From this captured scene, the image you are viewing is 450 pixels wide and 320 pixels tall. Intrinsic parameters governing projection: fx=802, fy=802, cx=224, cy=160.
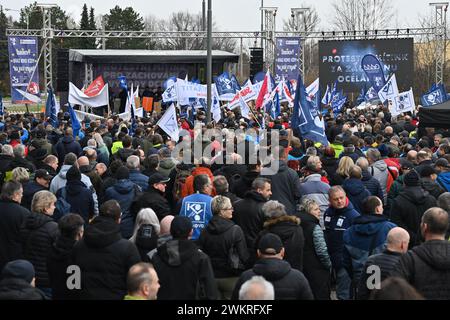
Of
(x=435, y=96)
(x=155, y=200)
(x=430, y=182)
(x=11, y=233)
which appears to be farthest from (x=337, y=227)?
(x=435, y=96)

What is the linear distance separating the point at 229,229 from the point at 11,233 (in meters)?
2.43

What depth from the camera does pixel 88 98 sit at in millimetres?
23141

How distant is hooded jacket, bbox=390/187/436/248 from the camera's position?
9.28m

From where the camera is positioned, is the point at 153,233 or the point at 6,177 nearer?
the point at 153,233

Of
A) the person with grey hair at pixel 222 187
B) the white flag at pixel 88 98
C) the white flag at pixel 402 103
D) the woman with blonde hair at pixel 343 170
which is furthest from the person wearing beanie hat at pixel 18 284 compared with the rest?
the white flag at pixel 402 103

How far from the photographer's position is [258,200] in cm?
870

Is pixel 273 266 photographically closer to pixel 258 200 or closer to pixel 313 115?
pixel 258 200

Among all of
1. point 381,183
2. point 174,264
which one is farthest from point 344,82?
point 174,264

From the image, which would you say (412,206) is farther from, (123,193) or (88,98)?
(88,98)

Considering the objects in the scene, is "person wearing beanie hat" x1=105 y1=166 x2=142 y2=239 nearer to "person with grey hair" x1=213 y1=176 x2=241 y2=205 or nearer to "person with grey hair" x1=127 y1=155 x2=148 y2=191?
"person with grey hair" x1=127 y1=155 x2=148 y2=191

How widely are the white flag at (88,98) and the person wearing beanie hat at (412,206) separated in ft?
48.3

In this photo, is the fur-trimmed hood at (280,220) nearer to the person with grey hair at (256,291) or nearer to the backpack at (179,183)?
the person with grey hair at (256,291)

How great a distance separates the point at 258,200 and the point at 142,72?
32.8 metres

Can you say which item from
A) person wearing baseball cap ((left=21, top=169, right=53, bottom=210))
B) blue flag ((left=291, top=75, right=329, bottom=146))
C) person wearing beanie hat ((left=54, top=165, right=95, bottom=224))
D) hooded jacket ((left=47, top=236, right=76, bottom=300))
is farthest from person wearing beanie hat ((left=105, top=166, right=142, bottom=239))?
blue flag ((left=291, top=75, right=329, bottom=146))
